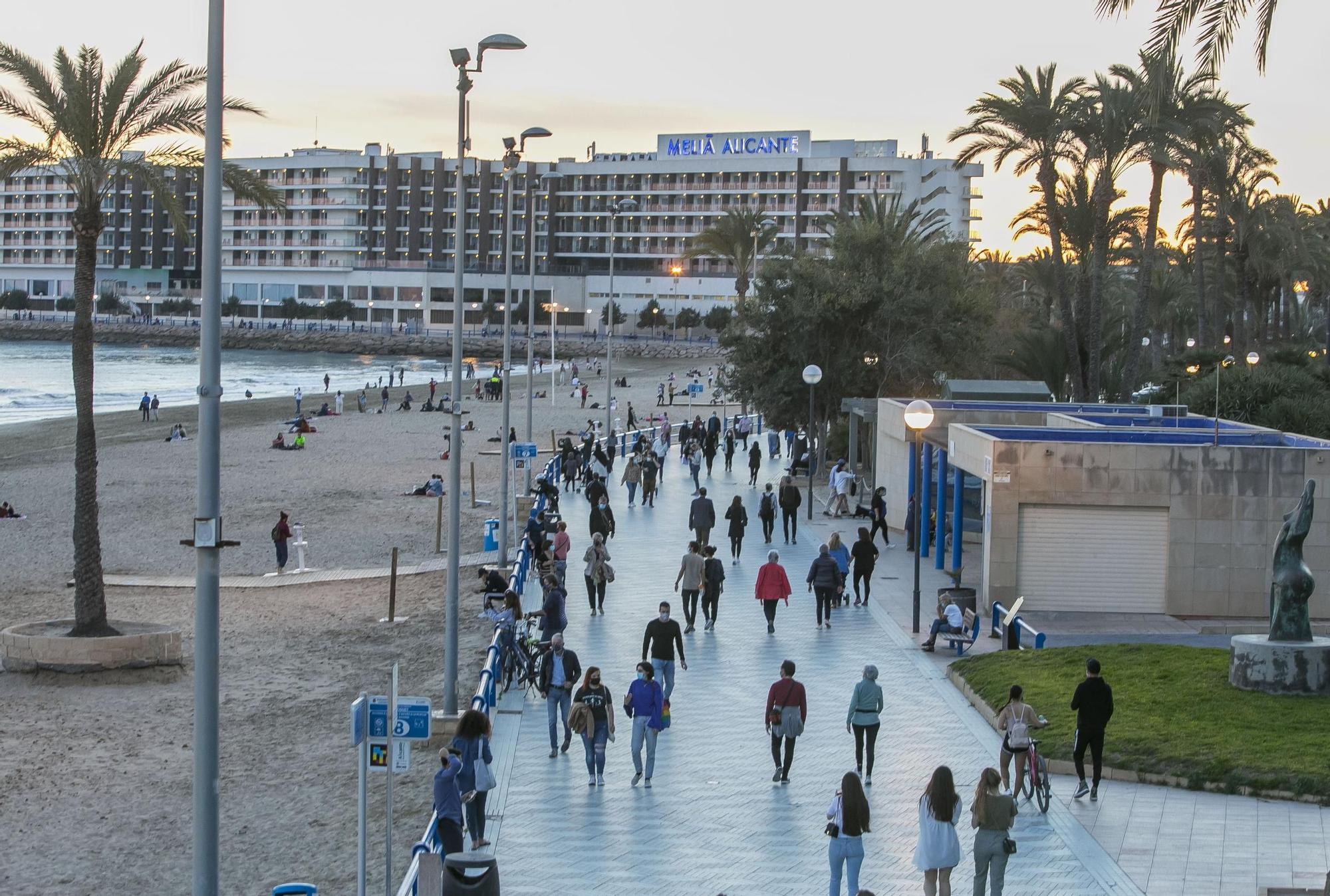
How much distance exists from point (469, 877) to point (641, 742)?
4.27 metres

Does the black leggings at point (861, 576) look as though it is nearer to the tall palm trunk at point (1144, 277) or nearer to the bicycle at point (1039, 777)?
the bicycle at point (1039, 777)

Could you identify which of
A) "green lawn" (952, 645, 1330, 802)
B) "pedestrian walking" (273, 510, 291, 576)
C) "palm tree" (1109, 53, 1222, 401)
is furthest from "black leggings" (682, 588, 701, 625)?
"palm tree" (1109, 53, 1222, 401)

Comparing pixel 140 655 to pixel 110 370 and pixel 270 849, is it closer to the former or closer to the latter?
pixel 270 849

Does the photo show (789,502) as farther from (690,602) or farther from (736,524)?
(690,602)

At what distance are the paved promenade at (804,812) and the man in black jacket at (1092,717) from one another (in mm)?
290

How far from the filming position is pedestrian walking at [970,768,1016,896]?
32.7 ft

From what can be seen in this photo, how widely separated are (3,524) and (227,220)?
13664 cm

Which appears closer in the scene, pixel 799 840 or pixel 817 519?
pixel 799 840

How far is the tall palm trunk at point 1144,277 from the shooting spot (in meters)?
41.4

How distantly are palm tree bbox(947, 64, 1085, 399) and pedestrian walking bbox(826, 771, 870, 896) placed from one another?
1283 inches

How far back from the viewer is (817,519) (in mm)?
32531

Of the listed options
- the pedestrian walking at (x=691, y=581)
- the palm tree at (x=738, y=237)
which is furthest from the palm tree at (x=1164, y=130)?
the palm tree at (x=738, y=237)

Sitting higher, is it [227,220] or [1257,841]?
[227,220]

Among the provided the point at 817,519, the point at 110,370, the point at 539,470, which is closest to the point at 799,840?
the point at 817,519
